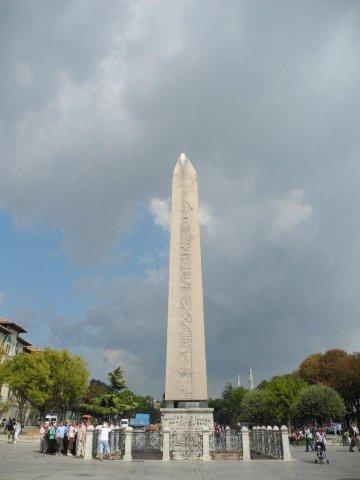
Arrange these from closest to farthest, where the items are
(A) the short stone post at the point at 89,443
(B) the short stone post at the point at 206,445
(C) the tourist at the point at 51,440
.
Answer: (B) the short stone post at the point at 206,445 < (A) the short stone post at the point at 89,443 < (C) the tourist at the point at 51,440

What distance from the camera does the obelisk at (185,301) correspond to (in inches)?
639

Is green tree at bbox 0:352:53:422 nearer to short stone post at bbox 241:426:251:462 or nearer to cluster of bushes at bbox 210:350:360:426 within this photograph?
cluster of bushes at bbox 210:350:360:426

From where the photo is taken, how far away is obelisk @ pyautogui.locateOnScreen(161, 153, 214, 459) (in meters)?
16.2

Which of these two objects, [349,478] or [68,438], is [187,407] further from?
[349,478]

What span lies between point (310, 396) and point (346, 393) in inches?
580

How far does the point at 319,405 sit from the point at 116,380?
22.6m

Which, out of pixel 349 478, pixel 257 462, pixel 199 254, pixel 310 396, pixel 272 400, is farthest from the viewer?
pixel 272 400

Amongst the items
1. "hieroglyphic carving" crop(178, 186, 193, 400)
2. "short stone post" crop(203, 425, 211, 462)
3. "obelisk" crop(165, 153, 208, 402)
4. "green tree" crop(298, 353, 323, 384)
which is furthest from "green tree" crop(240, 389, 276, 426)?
"hieroglyphic carving" crop(178, 186, 193, 400)

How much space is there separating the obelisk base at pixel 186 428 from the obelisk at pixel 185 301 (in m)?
0.84

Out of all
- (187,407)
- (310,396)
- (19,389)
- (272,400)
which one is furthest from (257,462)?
(272,400)

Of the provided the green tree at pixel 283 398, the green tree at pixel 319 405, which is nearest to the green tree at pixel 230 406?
the green tree at pixel 283 398

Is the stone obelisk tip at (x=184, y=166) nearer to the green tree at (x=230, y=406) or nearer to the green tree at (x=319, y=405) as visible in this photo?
the green tree at (x=319, y=405)

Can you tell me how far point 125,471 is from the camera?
12211 mm

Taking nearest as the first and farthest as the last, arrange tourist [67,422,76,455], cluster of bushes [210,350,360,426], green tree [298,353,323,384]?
1. tourist [67,422,76,455]
2. cluster of bushes [210,350,360,426]
3. green tree [298,353,323,384]
